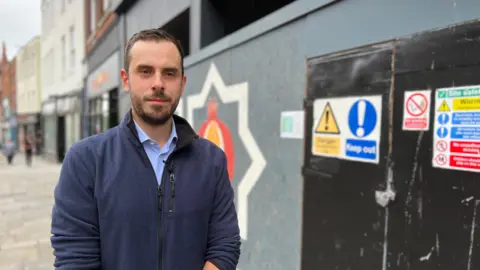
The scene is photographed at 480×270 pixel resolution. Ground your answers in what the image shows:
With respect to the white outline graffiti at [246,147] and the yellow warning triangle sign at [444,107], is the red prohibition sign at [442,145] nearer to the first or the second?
the yellow warning triangle sign at [444,107]

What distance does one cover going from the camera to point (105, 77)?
13430mm

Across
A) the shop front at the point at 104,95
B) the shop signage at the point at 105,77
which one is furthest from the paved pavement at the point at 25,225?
the shop signage at the point at 105,77

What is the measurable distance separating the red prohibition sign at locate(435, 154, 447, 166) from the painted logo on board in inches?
117

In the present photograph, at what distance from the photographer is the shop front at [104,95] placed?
12195 millimetres

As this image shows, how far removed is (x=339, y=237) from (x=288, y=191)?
847 mm

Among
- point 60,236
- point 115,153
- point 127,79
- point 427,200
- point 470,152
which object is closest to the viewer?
point 60,236

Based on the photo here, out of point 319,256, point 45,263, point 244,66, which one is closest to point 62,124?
point 45,263

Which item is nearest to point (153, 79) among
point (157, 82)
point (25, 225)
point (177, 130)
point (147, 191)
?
point (157, 82)

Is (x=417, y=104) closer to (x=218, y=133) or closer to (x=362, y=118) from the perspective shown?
(x=362, y=118)

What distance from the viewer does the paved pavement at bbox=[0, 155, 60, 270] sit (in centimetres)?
559

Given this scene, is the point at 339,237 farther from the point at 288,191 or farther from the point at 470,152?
the point at 470,152

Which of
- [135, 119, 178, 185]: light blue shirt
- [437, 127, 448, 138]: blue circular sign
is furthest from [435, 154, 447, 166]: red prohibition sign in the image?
[135, 119, 178, 185]: light blue shirt

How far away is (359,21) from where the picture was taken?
2.94 meters

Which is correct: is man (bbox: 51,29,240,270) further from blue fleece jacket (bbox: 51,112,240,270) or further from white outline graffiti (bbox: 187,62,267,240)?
white outline graffiti (bbox: 187,62,267,240)
